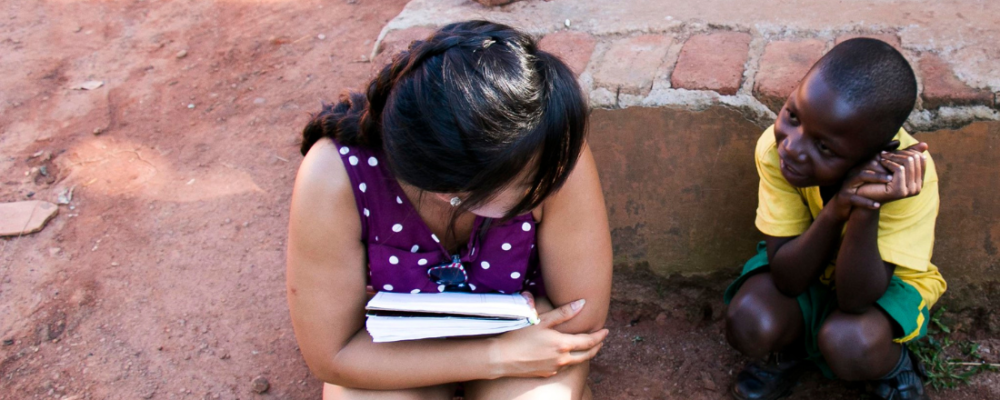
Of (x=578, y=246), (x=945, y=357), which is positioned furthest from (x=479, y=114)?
(x=945, y=357)

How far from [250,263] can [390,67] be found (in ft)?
4.84

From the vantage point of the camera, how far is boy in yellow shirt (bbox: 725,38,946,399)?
4.95ft

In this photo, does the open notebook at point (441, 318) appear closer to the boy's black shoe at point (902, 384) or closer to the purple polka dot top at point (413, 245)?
the purple polka dot top at point (413, 245)

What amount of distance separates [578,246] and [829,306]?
25.8 inches

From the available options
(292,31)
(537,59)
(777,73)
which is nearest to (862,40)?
(777,73)

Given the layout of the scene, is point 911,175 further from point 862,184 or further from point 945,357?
point 945,357

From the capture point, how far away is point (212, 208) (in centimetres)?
287

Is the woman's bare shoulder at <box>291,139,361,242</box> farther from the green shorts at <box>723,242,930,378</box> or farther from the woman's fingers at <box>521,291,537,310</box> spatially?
the green shorts at <box>723,242,930,378</box>

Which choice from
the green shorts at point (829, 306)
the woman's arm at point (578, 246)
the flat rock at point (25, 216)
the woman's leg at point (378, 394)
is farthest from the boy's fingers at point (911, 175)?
the flat rock at point (25, 216)

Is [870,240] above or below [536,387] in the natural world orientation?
above

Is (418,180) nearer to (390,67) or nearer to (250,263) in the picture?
(390,67)

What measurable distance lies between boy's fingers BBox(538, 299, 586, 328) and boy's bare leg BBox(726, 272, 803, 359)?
440 mm

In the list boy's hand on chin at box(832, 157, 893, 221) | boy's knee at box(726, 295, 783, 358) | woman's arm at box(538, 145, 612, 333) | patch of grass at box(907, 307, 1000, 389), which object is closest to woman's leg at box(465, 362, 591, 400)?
woman's arm at box(538, 145, 612, 333)

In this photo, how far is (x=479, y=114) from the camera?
1204 millimetres
